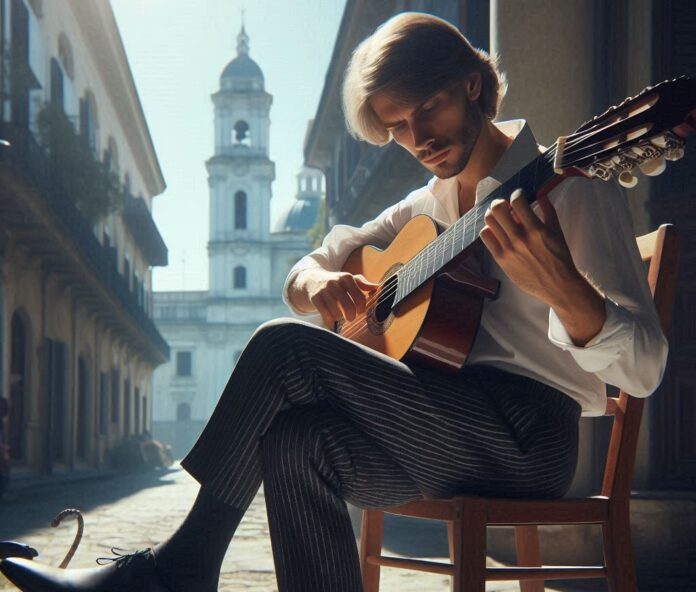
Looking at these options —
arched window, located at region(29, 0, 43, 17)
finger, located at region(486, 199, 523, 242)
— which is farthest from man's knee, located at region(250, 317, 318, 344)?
arched window, located at region(29, 0, 43, 17)

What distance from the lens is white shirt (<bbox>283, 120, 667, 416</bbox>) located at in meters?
1.92

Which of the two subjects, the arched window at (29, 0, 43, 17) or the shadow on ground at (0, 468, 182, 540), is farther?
the arched window at (29, 0, 43, 17)

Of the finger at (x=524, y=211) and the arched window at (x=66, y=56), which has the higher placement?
the arched window at (x=66, y=56)

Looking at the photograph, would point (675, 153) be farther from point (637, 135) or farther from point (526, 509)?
point (526, 509)

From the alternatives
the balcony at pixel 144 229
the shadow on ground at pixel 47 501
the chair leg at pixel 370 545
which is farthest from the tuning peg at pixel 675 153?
the balcony at pixel 144 229

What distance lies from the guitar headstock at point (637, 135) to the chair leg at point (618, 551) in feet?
2.60

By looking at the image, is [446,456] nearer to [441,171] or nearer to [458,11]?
[441,171]

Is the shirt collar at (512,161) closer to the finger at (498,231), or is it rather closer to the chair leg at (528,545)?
the finger at (498,231)

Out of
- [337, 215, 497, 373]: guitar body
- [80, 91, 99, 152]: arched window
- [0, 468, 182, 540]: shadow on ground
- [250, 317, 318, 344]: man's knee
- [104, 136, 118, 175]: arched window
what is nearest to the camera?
[250, 317, 318, 344]: man's knee

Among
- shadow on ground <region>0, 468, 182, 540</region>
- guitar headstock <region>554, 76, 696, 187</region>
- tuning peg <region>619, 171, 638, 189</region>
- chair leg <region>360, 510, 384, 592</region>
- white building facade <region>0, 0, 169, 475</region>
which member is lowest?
shadow on ground <region>0, 468, 182, 540</region>

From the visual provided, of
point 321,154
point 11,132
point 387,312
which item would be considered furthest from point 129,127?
point 387,312

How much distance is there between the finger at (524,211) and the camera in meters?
1.82

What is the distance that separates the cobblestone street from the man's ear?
222cm

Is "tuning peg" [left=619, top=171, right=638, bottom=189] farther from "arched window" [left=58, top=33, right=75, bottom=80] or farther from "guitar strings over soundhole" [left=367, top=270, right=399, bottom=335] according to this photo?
"arched window" [left=58, top=33, right=75, bottom=80]
